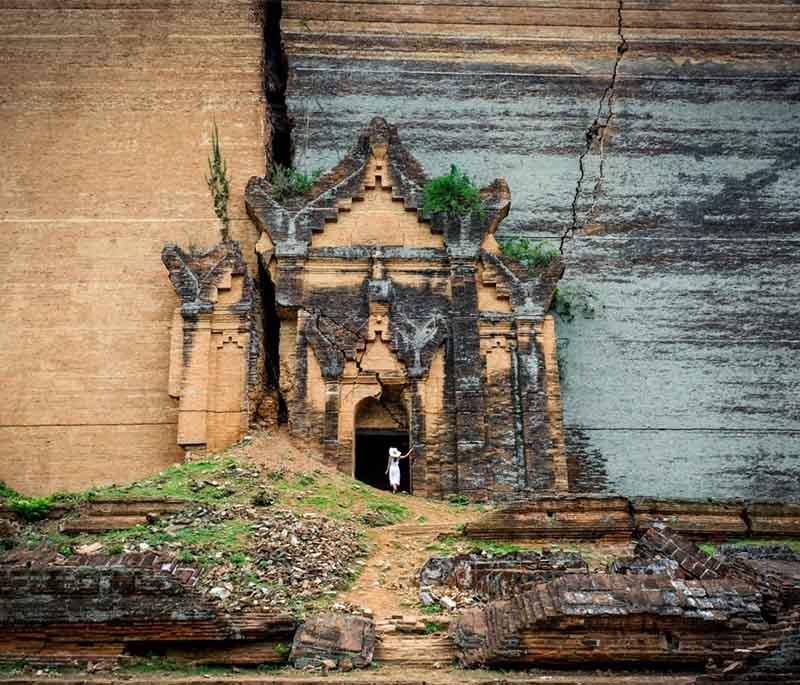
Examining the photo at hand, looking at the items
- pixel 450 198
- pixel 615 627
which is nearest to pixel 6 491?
pixel 450 198

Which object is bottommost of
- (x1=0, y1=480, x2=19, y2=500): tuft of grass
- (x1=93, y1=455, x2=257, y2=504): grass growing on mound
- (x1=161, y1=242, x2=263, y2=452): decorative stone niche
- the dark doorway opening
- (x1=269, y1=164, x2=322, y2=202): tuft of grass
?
(x1=93, y1=455, x2=257, y2=504): grass growing on mound

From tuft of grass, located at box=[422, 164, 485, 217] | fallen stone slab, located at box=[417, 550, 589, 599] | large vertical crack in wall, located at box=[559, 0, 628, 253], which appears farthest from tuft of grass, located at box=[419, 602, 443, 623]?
large vertical crack in wall, located at box=[559, 0, 628, 253]

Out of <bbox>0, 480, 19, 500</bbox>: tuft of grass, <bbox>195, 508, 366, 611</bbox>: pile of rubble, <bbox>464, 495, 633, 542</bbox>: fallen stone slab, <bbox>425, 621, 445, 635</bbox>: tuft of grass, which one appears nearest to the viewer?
<bbox>425, 621, 445, 635</bbox>: tuft of grass

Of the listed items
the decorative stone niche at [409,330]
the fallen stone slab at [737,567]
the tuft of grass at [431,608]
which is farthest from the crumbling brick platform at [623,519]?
the decorative stone niche at [409,330]

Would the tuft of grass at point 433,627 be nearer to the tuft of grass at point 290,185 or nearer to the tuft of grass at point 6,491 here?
Result: the tuft of grass at point 6,491

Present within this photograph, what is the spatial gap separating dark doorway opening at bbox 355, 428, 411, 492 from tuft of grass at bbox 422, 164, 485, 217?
4.17 metres

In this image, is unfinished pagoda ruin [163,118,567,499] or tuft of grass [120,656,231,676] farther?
unfinished pagoda ruin [163,118,567,499]

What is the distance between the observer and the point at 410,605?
9.41 m

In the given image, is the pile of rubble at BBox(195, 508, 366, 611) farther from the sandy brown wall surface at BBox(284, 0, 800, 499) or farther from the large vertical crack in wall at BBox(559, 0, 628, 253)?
the large vertical crack in wall at BBox(559, 0, 628, 253)

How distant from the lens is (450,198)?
16859 millimetres

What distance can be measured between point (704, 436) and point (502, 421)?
443cm

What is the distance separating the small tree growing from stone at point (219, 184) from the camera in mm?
18312

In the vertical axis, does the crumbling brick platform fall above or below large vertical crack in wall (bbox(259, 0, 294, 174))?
below

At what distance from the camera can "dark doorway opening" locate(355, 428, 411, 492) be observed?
16.7 metres
